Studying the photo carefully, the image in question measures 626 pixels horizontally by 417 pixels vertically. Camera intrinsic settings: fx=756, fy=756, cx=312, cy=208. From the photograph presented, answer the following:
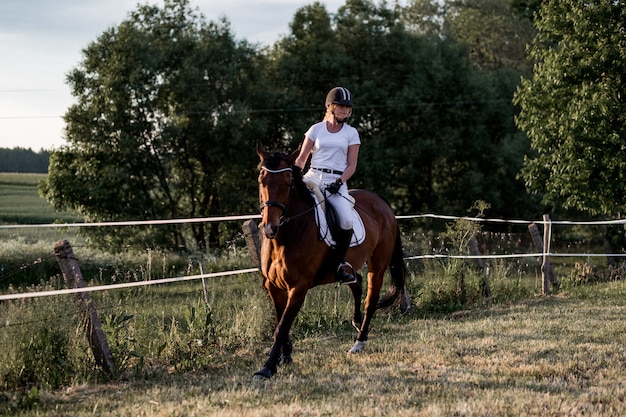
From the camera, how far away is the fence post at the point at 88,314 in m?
7.86

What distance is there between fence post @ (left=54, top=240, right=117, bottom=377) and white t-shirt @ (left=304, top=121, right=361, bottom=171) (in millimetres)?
2846

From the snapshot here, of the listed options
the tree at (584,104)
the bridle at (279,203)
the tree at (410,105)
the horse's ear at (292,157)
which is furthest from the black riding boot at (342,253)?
the tree at (410,105)

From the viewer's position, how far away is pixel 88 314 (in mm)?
7871

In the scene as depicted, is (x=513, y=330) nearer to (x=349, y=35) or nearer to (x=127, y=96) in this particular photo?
(x=127, y=96)

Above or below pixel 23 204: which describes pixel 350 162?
above

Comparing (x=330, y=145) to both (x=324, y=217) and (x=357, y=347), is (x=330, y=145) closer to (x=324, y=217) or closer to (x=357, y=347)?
(x=324, y=217)

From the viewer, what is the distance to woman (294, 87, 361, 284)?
8.38 metres

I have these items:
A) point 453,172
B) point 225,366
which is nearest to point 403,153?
point 453,172

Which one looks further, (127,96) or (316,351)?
(127,96)

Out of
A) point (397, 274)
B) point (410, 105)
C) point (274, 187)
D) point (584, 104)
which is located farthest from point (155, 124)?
point (274, 187)

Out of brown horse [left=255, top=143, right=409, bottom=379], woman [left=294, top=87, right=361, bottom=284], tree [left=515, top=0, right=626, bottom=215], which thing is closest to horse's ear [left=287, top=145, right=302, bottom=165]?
brown horse [left=255, top=143, right=409, bottom=379]

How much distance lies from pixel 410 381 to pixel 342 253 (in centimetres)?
181

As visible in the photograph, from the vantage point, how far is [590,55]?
2180 cm

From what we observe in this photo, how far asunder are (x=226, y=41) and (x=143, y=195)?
8.17m
